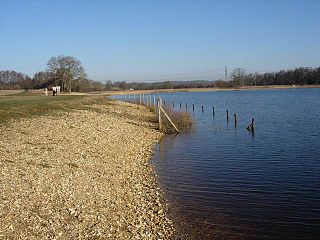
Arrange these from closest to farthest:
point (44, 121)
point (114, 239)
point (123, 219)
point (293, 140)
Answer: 1. point (114, 239)
2. point (123, 219)
3. point (44, 121)
4. point (293, 140)

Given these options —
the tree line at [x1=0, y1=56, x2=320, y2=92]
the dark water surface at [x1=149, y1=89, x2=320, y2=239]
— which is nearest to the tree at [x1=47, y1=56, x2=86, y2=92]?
the tree line at [x1=0, y1=56, x2=320, y2=92]

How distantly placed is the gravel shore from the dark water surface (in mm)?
1174

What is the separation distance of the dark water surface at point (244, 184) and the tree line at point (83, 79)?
3337 inches

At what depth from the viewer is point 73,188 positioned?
1259 cm

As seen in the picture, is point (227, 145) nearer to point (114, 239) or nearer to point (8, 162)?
point (8, 162)

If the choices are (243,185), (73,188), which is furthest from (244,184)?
(73,188)

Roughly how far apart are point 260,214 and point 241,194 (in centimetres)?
232

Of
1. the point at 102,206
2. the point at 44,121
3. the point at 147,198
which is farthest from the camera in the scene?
the point at 44,121

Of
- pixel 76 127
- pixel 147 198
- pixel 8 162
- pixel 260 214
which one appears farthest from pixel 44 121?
pixel 260 214

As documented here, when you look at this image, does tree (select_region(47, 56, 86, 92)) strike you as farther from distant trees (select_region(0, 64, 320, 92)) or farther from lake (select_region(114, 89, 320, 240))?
lake (select_region(114, 89, 320, 240))

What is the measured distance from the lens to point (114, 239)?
933 centimetres

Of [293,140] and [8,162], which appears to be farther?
[293,140]

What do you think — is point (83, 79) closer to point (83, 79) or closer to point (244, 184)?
point (83, 79)

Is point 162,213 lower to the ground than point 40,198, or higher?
lower
